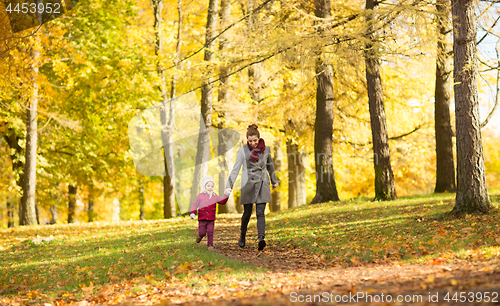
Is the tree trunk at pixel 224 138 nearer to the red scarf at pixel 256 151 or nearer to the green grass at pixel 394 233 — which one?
the green grass at pixel 394 233

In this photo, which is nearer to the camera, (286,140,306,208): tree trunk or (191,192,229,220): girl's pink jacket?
(191,192,229,220): girl's pink jacket

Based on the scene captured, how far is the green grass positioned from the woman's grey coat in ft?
4.53

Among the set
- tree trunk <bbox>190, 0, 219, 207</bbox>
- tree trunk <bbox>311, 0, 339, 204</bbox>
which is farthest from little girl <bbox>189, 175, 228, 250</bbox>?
tree trunk <bbox>190, 0, 219, 207</bbox>

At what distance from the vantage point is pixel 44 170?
19.8 metres

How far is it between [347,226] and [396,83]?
9572 millimetres

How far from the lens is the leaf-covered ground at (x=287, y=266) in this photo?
4.24 meters

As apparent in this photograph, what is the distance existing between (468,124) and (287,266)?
441 centimetres

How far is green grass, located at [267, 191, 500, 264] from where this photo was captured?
6004 mm

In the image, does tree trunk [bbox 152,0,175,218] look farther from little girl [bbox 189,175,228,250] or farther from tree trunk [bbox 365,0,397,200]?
little girl [bbox 189,175,228,250]

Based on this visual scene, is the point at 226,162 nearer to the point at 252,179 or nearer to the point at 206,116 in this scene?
the point at 206,116

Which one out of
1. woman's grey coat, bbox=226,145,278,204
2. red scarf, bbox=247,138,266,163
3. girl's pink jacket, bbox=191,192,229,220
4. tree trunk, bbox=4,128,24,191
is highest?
tree trunk, bbox=4,128,24,191

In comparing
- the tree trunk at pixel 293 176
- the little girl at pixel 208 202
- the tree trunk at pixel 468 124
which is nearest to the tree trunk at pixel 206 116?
the tree trunk at pixel 293 176

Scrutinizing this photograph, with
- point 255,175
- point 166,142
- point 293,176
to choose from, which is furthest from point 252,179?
point 293,176

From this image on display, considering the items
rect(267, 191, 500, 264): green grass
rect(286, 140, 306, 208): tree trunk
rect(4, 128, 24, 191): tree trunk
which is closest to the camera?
rect(267, 191, 500, 264): green grass
